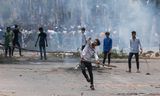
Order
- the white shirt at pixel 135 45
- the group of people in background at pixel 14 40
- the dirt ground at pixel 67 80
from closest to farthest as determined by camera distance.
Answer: the dirt ground at pixel 67 80 → the white shirt at pixel 135 45 → the group of people in background at pixel 14 40

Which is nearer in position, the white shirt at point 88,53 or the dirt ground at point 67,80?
the dirt ground at point 67,80

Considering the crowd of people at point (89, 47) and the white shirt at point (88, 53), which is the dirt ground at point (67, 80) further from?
the white shirt at point (88, 53)

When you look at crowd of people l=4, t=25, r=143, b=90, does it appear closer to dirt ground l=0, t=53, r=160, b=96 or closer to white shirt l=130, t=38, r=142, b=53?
white shirt l=130, t=38, r=142, b=53

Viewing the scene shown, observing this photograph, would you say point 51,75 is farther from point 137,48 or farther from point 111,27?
point 111,27

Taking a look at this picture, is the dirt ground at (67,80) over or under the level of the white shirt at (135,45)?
under

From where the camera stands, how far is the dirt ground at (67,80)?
49.2 feet

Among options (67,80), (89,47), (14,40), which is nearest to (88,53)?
(89,47)

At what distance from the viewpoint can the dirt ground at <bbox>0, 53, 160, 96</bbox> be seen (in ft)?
49.2

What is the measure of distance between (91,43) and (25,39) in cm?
2027

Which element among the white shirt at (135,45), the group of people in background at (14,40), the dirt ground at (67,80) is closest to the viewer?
the dirt ground at (67,80)

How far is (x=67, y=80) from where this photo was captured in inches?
709

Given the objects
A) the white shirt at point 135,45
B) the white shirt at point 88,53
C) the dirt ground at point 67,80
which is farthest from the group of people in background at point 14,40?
the white shirt at point 88,53

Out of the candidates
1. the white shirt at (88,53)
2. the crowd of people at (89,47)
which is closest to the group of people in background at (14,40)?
the crowd of people at (89,47)

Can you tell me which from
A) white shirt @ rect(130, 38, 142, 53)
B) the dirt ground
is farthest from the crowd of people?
the dirt ground
